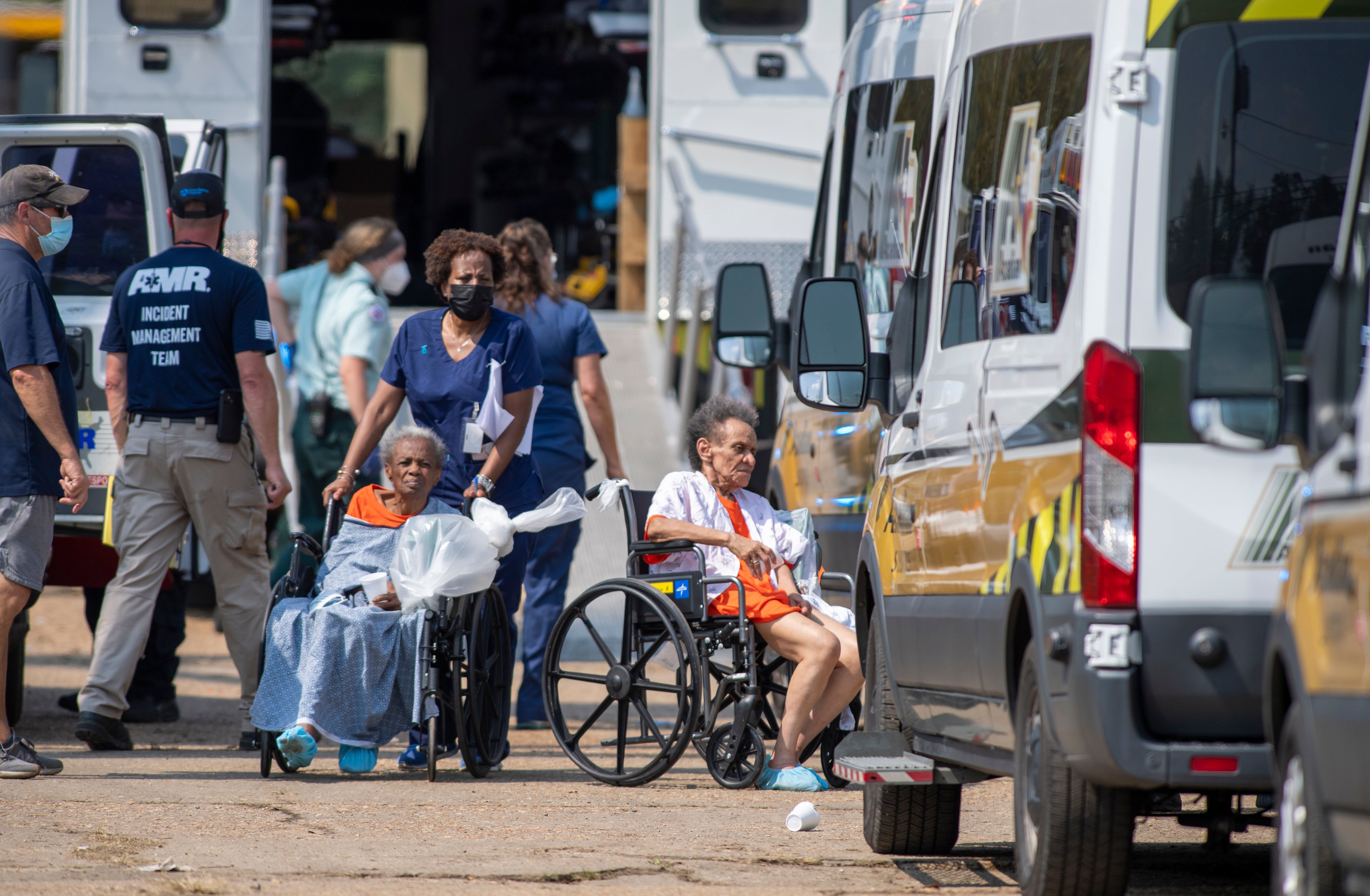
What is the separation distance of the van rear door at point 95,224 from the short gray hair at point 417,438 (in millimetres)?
1256

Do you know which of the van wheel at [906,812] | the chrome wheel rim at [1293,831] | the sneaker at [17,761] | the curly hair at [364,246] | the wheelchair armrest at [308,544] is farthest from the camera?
the curly hair at [364,246]

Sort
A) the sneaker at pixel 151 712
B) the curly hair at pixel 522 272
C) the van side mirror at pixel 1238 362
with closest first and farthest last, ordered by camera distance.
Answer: the van side mirror at pixel 1238 362 < the curly hair at pixel 522 272 < the sneaker at pixel 151 712

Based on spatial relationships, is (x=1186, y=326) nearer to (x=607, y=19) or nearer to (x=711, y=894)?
(x=711, y=894)

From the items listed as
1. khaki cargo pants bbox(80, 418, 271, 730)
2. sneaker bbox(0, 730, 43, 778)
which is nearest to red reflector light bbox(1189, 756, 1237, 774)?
sneaker bbox(0, 730, 43, 778)

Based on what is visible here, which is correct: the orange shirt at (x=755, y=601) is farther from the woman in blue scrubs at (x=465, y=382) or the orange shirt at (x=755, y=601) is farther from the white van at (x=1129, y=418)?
the white van at (x=1129, y=418)

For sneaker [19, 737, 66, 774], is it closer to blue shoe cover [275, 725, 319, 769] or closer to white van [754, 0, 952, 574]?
blue shoe cover [275, 725, 319, 769]

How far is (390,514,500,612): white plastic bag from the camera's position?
668 centimetres

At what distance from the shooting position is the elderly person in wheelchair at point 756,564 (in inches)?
259

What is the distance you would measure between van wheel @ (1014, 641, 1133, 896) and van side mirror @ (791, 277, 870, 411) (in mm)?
1659

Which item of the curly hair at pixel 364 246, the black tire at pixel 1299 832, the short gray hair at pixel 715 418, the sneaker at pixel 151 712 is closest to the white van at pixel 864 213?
the short gray hair at pixel 715 418

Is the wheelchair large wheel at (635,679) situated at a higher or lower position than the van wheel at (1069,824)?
lower

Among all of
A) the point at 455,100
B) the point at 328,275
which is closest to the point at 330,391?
the point at 328,275

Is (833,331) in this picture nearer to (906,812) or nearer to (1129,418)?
(906,812)

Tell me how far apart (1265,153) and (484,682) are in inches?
143
